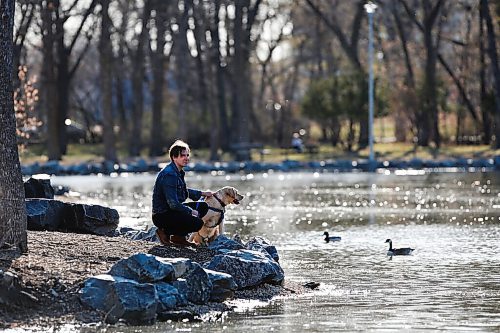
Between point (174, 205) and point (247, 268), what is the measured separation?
1.42 m

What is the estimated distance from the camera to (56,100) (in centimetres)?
5594

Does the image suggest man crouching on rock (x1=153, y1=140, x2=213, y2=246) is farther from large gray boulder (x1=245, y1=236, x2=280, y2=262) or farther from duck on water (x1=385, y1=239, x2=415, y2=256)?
duck on water (x1=385, y1=239, x2=415, y2=256)

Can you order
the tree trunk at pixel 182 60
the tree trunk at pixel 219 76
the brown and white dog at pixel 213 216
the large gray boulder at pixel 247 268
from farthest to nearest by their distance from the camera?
the tree trunk at pixel 219 76
the tree trunk at pixel 182 60
the brown and white dog at pixel 213 216
the large gray boulder at pixel 247 268

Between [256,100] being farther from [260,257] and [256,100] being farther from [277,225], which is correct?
[260,257]

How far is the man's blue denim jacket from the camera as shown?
613 inches

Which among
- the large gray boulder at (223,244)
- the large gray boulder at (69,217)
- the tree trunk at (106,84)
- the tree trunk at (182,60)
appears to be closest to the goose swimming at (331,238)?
the large gray boulder at (69,217)

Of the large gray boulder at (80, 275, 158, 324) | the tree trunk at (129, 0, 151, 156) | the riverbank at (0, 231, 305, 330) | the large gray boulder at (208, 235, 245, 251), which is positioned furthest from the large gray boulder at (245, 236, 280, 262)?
the tree trunk at (129, 0, 151, 156)

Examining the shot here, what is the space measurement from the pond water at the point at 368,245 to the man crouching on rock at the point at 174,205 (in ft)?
5.26

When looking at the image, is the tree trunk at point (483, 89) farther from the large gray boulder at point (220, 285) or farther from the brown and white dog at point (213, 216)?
the large gray boulder at point (220, 285)

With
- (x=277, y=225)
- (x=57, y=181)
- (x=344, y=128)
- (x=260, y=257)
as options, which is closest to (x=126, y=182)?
(x=57, y=181)

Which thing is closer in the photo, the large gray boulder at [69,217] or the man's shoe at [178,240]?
the man's shoe at [178,240]

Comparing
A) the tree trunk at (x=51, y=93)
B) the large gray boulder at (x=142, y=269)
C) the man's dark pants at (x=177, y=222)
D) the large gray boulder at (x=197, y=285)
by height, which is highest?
the tree trunk at (x=51, y=93)

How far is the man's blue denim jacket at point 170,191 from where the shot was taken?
15578mm

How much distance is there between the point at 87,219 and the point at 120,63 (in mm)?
49913
